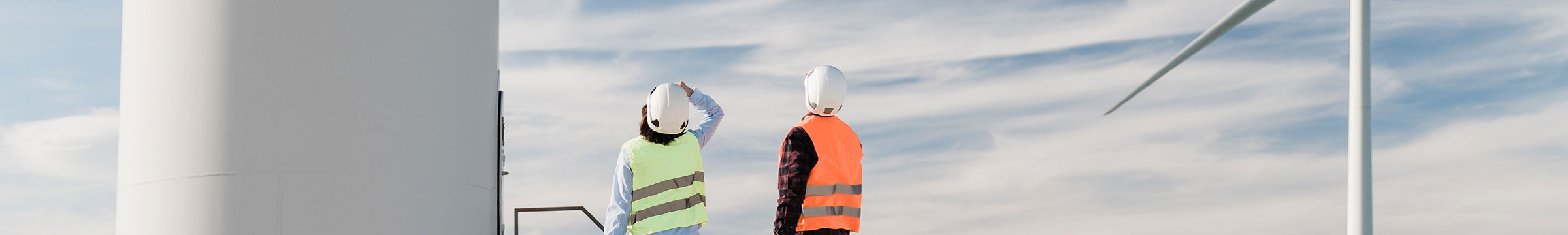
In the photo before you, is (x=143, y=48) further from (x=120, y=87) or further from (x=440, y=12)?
(x=440, y=12)

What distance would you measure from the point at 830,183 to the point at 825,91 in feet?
1.96

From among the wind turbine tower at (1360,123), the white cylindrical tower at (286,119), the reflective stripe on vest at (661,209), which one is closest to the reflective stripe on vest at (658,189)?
the reflective stripe on vest at (661,209)

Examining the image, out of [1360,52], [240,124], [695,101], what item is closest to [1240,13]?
[1360,52]

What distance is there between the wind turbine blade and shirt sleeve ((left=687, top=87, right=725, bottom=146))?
651cm

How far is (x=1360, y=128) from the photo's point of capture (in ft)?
41.5

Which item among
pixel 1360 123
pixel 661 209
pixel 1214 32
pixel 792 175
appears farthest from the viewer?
pixel 1214 32

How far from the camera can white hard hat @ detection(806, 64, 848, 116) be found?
904 centimetres

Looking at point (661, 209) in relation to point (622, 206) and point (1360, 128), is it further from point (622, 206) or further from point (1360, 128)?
point (1360, 128)

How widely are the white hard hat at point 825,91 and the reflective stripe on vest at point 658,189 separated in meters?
1.05

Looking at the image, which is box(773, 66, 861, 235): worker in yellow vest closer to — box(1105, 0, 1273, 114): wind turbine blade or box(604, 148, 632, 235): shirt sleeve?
box(604, 148, 632, 235): shirt sleeve

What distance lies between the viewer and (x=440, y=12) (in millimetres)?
9422

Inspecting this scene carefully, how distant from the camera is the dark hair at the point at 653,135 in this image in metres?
9.59

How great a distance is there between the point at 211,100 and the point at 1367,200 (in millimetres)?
9788

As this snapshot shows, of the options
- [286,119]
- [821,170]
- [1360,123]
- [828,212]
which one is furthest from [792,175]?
[1360,123]
